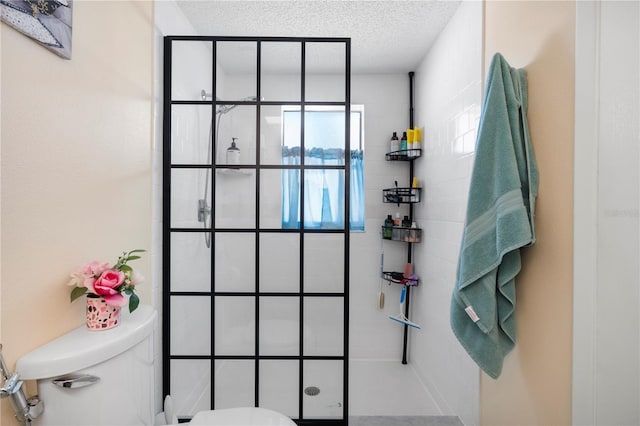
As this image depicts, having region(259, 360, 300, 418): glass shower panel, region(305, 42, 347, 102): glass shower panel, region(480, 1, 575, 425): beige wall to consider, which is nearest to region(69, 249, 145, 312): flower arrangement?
region(259, 360, 300, 418): glass shower panel

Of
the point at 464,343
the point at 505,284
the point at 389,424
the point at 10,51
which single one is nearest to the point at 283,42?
the point at 10,51

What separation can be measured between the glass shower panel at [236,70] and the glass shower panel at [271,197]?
17.1 inches

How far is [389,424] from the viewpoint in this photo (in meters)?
1.82

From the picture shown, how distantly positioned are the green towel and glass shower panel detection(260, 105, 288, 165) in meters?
0.91

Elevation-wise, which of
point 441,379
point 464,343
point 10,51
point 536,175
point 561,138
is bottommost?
point 441,379

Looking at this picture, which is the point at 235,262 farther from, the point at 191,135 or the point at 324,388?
the point at 324,388

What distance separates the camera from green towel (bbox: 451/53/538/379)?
108 centimetres

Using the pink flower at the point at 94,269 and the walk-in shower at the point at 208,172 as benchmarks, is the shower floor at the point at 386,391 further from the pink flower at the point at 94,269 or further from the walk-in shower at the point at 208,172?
the pink flower at the point at 94,269

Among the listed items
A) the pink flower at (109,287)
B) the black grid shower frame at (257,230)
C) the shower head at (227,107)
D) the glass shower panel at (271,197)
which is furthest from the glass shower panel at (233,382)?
A: the shower head at (227,107)

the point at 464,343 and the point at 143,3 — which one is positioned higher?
the point at 143,3

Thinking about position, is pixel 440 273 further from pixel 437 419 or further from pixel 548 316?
pixel 548 316

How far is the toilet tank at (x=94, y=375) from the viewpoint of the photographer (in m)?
0.81

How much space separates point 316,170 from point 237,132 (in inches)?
18.3

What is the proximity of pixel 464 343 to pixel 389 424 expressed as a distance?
968 millimetres
